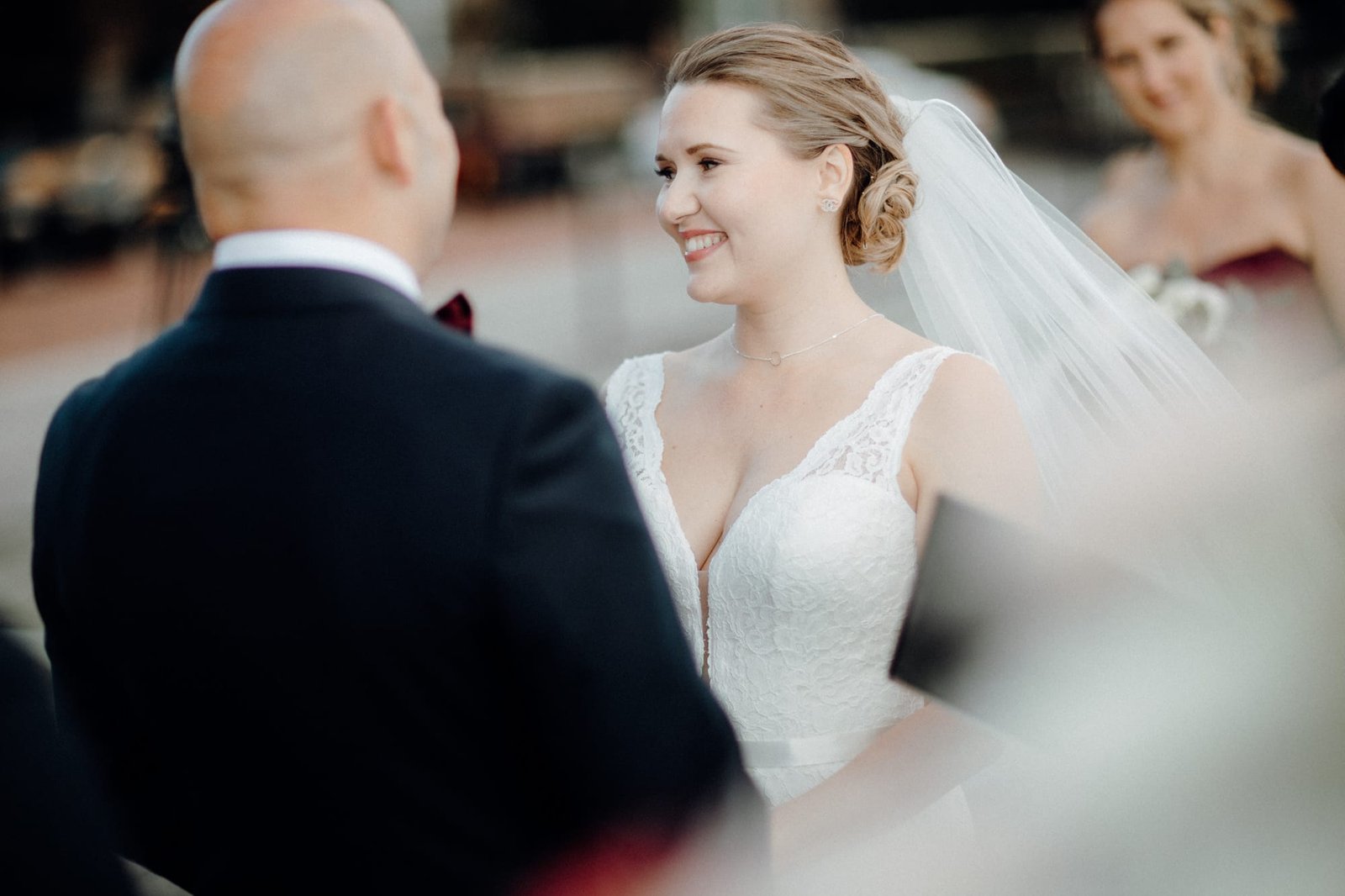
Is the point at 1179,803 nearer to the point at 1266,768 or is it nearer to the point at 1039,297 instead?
the point at 1266,768

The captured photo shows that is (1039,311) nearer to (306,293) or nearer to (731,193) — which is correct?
(731,193)

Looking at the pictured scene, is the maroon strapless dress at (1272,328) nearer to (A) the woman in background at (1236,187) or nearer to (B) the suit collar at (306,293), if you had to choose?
(A) the woman in background at (1236,187)

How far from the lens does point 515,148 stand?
732 inches

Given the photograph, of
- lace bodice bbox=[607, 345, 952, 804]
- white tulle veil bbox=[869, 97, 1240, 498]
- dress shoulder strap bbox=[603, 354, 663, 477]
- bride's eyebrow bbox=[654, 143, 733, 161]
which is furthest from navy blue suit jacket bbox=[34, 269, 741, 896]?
white tulle veil bbox=[869, 97, 1240, 498]

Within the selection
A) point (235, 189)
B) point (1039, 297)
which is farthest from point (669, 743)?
point (1039, 297)

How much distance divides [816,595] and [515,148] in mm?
17046

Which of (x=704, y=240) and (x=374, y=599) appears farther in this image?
(x=704, y=240)

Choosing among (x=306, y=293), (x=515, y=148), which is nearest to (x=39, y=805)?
(x=306, y=293)

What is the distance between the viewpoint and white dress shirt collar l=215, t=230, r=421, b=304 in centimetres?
133

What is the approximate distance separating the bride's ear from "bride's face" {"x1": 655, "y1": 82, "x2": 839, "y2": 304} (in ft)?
0.05

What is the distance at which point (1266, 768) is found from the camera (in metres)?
1.29

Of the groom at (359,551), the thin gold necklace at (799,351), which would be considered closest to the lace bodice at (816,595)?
the thin gold necklace at (799,351)

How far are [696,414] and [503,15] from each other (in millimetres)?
21414

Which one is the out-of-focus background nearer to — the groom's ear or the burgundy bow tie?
the burgundy bow tie
